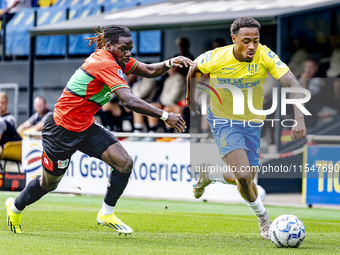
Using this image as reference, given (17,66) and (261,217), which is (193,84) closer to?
(261,217)

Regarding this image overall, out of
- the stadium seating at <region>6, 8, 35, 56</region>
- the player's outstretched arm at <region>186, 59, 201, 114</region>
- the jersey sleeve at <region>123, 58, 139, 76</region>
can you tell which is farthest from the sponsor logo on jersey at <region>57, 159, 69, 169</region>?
the stadium seating at <region>6, 8, 35, 56</region>

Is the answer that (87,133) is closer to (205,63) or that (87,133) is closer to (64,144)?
(64,144)

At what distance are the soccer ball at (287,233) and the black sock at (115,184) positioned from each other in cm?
172

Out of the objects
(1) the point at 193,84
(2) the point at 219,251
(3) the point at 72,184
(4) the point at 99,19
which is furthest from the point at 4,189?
(2) the point at 219,251

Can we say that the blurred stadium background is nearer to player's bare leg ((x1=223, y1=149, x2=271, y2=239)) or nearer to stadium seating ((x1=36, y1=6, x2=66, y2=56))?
stadium seating ((x1=36, y1=6, x2=66, y2=56))

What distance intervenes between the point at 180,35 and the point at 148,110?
10.6 metres

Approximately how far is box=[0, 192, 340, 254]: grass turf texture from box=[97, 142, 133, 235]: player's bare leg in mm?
147

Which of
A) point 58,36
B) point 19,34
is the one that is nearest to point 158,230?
point 58,36

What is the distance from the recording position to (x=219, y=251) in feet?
19.2

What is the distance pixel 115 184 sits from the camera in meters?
6.78

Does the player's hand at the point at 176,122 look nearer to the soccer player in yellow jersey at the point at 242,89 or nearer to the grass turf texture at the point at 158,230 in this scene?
the soccer player in yellow jersey at the point at 242,89

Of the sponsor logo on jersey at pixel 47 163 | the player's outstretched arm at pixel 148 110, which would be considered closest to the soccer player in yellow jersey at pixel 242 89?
the player's outstretched arm at pixel 148 110

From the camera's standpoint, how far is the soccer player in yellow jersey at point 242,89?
6.77 metres

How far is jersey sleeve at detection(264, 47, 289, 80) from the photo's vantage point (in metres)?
6.70
